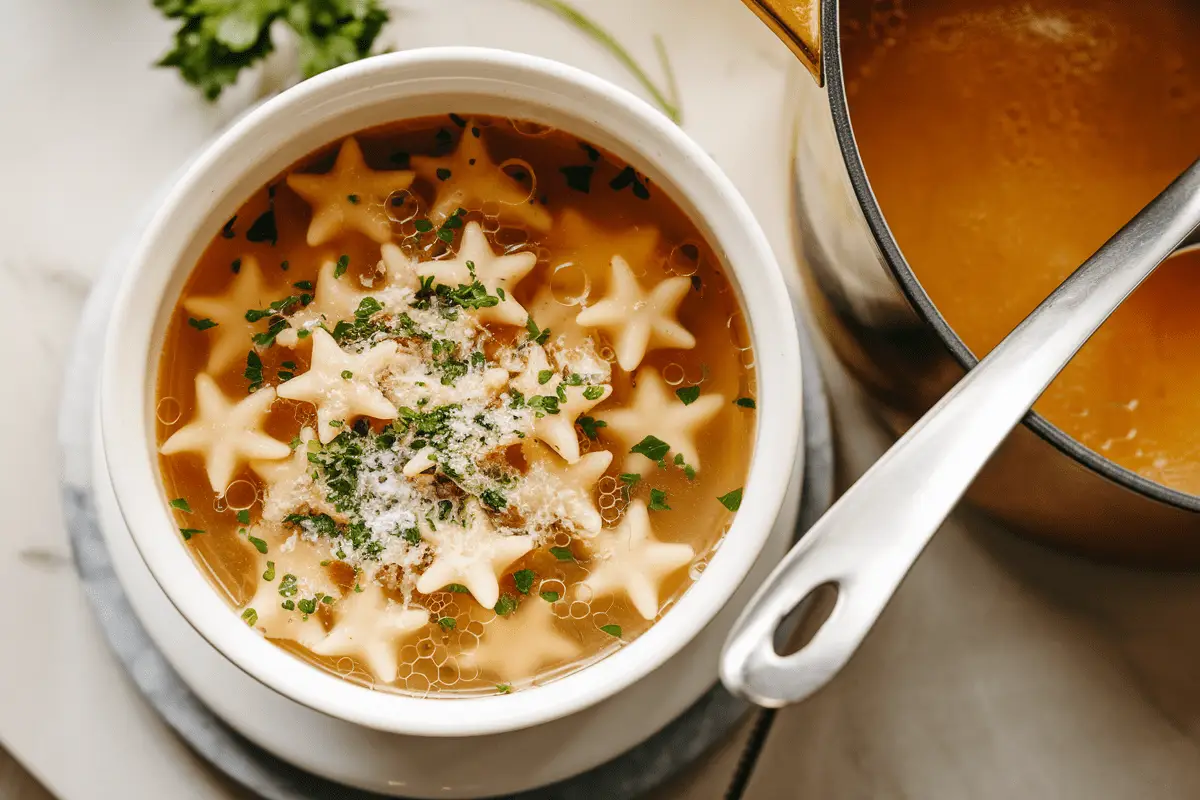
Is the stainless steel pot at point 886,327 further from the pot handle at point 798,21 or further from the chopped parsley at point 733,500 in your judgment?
the chopped parsley at point 733,500

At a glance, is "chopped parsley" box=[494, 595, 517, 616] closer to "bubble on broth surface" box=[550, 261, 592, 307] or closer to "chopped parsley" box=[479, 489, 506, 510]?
"chopped parsley" box=[479, 489, 506, 510]

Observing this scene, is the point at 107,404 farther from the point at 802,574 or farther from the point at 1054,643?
the point at 1054,643

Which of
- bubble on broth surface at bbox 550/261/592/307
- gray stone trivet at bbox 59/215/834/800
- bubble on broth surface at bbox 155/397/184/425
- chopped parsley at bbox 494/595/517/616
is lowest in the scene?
gray stone trivet at bbox 59/215/834/800

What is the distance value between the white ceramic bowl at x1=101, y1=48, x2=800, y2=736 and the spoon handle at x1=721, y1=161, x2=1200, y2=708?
10cm

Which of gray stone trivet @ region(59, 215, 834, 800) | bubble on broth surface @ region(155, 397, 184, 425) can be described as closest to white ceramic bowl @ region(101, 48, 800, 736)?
bubble on broth surface @ region(155, 397, 184, 425)

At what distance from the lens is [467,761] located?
783 millimetres

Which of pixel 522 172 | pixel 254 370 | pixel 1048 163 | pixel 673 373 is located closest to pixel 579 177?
pixel 522 172

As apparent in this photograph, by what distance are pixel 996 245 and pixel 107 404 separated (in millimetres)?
625

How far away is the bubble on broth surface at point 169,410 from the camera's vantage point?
72 cm

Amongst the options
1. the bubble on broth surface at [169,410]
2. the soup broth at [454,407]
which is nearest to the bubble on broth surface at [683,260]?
the soup broth at [454,407]

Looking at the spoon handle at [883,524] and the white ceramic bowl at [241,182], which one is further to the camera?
the white ceramic bowl at [241,182]

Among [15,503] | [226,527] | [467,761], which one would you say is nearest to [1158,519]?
[467,761]

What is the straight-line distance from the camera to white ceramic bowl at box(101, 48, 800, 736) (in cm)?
64

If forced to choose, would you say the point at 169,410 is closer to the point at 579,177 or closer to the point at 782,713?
the point at 579,177
